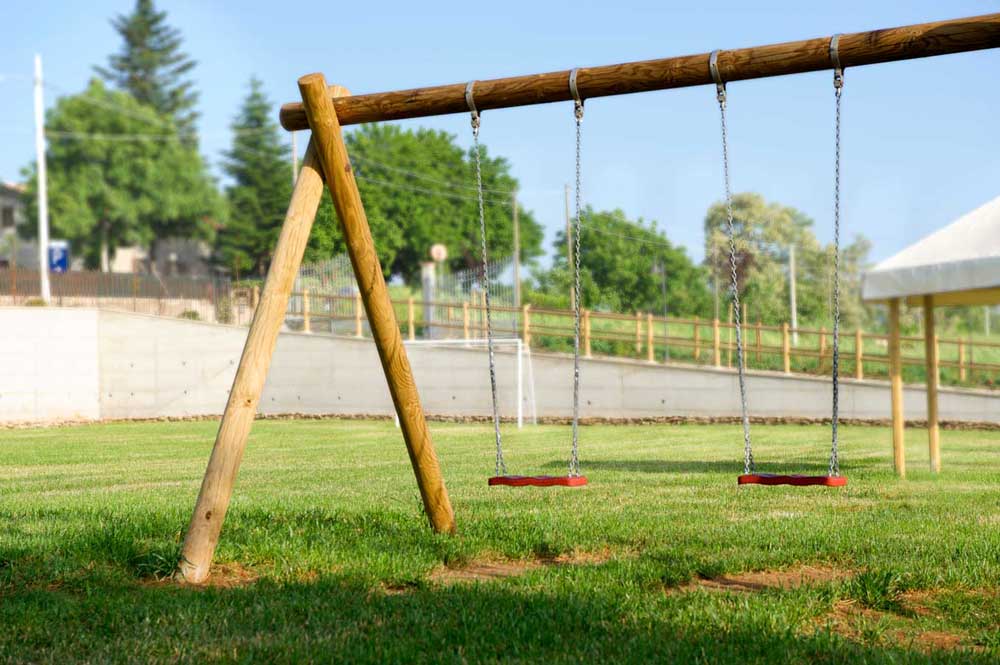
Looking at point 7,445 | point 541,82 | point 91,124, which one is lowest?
point 7,445

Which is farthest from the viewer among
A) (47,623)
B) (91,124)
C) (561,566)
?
(91,124)

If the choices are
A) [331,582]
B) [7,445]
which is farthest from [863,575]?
[7,445]

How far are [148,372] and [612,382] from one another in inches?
540

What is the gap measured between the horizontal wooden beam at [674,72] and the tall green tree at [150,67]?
8309 centimetres

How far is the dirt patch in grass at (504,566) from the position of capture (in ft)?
19.2

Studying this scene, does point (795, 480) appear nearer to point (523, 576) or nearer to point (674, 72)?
point (523, 576)

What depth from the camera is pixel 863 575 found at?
5414 millimetres

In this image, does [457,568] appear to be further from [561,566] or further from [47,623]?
[47,623]

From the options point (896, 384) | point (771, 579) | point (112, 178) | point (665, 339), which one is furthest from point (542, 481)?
point (112, 178)

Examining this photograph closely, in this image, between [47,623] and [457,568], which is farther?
[457,568]

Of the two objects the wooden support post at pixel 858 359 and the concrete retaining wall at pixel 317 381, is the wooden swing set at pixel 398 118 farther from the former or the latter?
the wooden support post at pixel 858 359

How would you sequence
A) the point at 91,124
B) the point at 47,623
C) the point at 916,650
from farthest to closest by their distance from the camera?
the point at 91,124
the point at 47,623
the point at 916,650

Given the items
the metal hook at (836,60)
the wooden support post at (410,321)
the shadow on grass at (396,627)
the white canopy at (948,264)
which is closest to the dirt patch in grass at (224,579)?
the shadow on grass at (396,627)

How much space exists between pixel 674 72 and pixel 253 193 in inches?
2956
